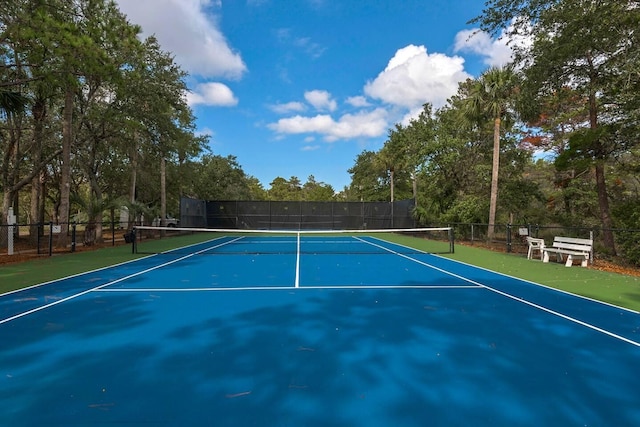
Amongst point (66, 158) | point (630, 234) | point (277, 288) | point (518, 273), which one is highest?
point (66, 158)

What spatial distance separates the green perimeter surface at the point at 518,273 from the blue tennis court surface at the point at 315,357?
94cm

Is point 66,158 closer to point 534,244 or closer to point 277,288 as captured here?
point 277,288

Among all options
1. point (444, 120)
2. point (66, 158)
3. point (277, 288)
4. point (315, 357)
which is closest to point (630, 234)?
point (277, 288)

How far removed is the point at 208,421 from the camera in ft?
8.94

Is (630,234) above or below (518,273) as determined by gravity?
above

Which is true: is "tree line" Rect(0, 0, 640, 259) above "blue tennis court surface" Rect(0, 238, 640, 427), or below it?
above

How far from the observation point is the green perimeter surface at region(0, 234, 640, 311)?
23.8ft

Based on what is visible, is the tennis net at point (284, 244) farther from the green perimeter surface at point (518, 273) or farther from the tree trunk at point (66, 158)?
the tree trunk at point (66, 158)

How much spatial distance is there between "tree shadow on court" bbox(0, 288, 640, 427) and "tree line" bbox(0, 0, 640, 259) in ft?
27.0

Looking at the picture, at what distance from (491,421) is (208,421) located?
82.8 inches

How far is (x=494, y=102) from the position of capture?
1848cm

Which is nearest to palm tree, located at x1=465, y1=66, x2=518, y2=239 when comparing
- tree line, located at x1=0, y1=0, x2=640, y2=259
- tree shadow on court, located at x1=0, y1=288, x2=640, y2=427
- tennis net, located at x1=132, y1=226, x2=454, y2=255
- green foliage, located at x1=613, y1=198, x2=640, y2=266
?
tree line, located at x1=0, y1=0, x2=640, y2=259

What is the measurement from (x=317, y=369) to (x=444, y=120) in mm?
25631

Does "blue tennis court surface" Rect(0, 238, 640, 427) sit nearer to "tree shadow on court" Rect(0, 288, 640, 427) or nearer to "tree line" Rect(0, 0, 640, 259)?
"tree shadow on court" Rect(0, 288, 640, 427)
